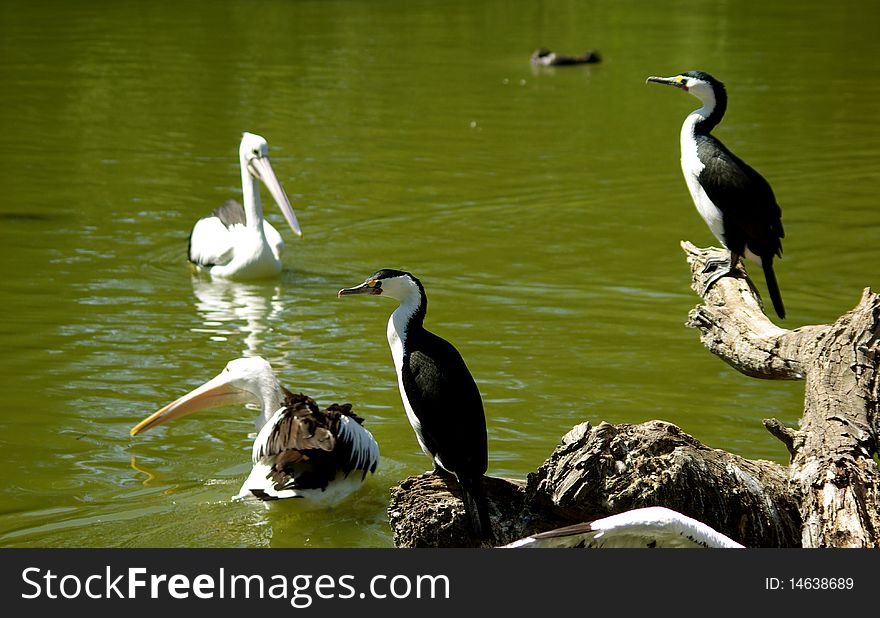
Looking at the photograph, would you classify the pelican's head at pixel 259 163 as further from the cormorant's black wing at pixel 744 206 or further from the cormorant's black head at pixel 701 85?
the cormorant's black wing at pixel 744 206

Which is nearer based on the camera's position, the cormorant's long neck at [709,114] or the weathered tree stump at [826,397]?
the weathered tree stump at [826,397]

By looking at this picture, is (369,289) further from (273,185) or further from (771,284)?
(273,185)

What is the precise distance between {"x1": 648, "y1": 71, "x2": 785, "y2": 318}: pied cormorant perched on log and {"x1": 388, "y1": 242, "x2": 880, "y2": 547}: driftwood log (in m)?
1.32

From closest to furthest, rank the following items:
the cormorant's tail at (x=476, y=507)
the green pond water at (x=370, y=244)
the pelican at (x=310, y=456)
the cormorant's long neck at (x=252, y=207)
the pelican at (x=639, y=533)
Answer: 1. the pelican at (x=639, y=533)
2. the cormorant's tail at (x=476, y=507)
3. the pelican at (x=310, y=456)
4. the green pond water at (x=370, y=244)
5. the cormorant's long neck at (x=252, y=207)

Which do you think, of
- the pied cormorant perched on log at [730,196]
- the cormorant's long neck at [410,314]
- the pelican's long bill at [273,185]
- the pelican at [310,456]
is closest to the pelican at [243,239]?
the pelican's long bill at [273,185]

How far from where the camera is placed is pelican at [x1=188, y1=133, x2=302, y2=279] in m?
9.34

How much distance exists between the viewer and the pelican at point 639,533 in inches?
130

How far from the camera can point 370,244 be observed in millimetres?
10094

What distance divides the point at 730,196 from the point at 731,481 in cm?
218

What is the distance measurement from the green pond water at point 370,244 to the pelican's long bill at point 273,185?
32 cm

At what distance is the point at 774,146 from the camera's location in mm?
13312

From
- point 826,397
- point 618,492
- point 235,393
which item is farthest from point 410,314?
point 235,393

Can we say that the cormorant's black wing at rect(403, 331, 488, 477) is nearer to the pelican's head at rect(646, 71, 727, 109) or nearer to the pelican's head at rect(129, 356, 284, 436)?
the pelican's head at rect(129, 356, 284, 436)

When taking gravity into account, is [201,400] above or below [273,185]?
below
